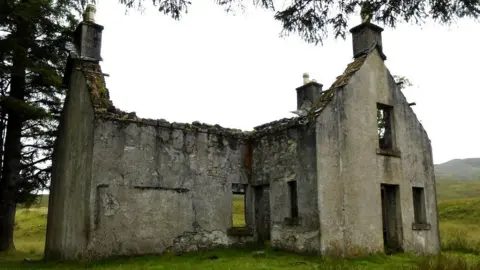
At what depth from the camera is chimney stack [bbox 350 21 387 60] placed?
562 inches

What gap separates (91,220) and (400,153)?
981 centimetres

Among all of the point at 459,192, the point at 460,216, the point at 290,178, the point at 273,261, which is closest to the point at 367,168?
the point at 290,178

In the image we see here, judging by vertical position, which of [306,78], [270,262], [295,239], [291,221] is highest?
[306,78]

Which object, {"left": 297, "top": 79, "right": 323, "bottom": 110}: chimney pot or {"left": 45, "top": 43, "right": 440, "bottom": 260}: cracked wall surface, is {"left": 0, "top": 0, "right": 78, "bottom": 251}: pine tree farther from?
{"left": 297, "top": 79, "right": 323, "bottom": 110}: chimney pot

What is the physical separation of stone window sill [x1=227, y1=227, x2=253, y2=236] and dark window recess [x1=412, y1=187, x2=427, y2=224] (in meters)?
5.73

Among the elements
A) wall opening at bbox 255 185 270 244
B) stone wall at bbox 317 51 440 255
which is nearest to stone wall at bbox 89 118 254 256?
wall opening at bbox 255 185 270 244

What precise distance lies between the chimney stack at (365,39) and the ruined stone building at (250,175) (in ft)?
0.15

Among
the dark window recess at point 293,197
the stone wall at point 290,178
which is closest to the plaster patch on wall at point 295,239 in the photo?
the stone wall at point 290,178

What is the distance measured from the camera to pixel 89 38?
13938mm

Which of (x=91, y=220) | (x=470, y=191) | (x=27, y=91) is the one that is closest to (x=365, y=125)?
(x=91, y=220)

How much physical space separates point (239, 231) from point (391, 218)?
4926 mm

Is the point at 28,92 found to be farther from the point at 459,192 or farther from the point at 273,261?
the point at 459,192

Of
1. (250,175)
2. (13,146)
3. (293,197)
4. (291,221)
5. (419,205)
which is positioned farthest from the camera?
(13,146)

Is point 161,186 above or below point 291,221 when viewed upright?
above
